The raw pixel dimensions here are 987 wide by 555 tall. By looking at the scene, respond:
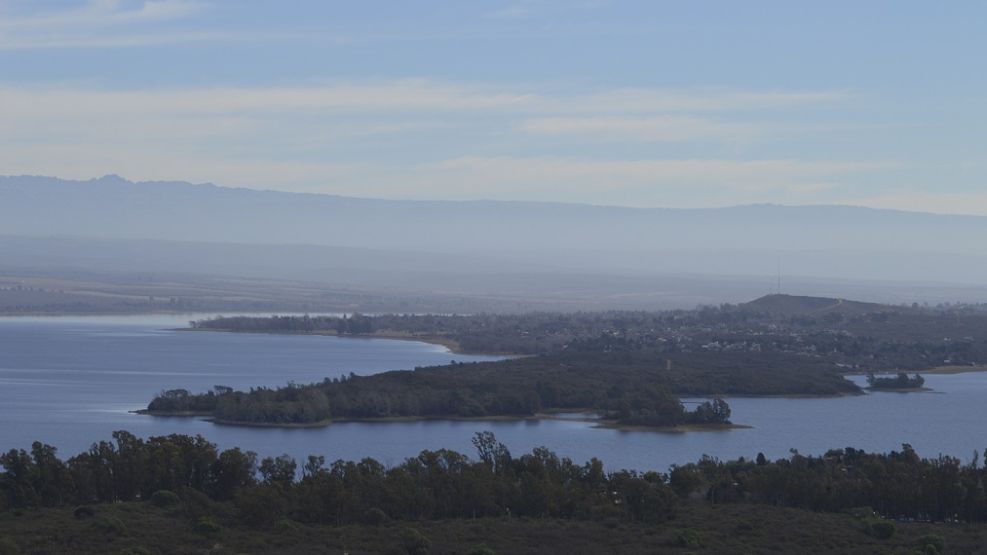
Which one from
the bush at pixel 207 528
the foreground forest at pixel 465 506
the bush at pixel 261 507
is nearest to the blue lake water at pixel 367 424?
the foreground forest at pixel 465 506

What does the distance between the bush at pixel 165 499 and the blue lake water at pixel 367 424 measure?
1352 centimetres

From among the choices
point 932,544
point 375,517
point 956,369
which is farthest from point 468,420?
point 956,369

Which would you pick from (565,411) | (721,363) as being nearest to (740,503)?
(565,411)

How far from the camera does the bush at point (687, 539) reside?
1243 inches

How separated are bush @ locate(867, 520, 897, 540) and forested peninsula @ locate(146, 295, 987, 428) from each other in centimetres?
2705

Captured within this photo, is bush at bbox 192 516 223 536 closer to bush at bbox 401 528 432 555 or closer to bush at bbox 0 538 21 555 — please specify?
bush at bbox 401 528 432 555

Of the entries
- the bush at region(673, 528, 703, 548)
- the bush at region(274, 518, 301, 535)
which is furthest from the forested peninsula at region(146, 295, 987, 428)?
the bush at region(673, 528, 703, 548)

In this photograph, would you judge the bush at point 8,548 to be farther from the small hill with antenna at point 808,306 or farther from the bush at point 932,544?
the small hill with antenna at point 808,306

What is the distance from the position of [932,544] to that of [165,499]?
15068 mm

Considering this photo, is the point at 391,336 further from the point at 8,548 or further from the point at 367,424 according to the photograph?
the point at 8,548

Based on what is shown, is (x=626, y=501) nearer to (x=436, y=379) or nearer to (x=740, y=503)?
(x=740, y=503)

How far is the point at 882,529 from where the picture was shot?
3319 cm

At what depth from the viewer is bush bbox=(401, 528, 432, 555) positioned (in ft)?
100

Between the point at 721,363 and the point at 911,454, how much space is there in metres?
40.3
